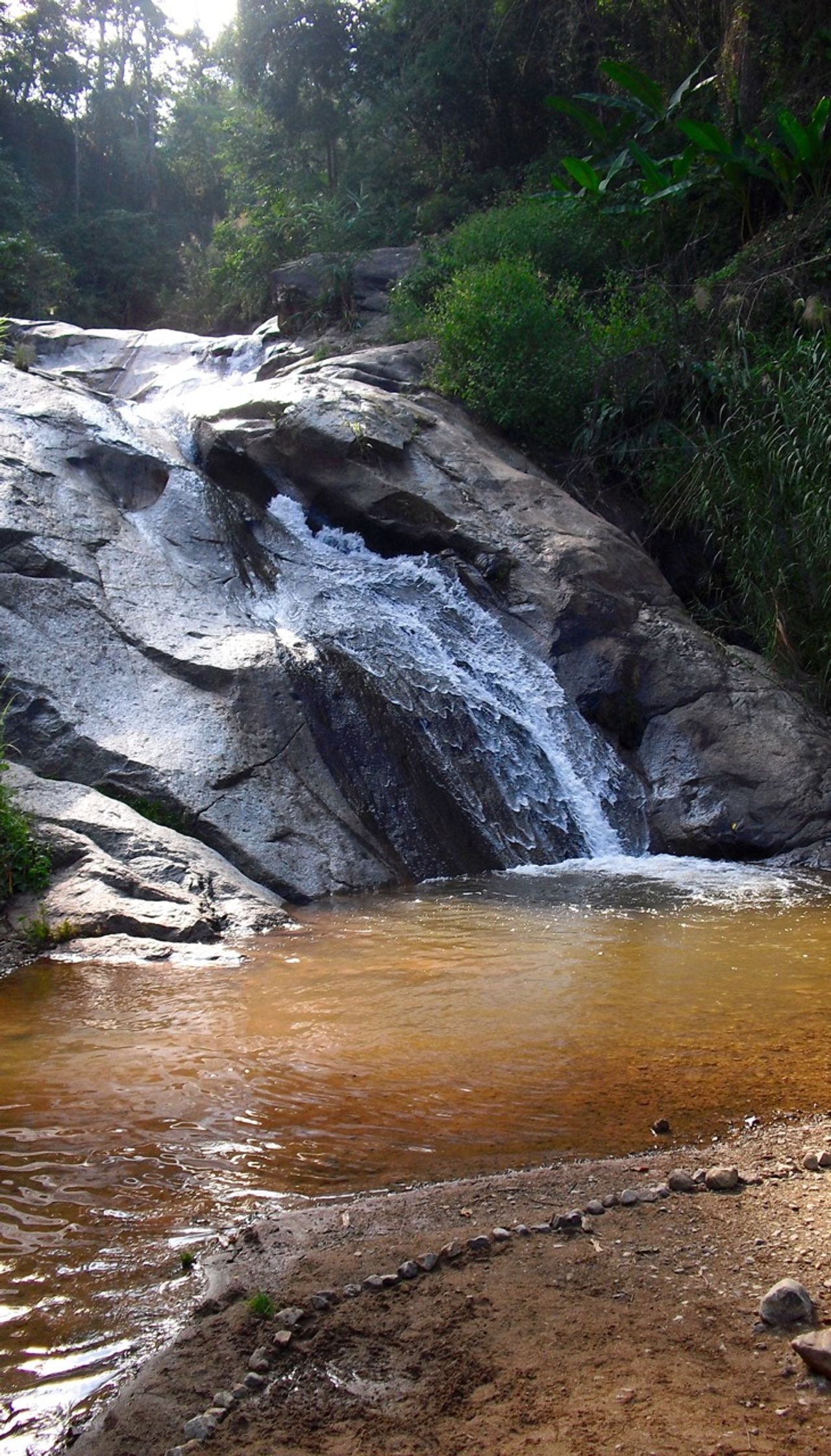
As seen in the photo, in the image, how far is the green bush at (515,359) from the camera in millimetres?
13133

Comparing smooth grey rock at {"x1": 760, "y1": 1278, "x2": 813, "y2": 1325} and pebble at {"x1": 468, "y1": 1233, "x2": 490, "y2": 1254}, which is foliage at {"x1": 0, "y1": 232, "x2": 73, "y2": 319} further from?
smooth grey rock at {"x1": 760, "y1": 1278, "x2": 813, "y2": 1325}

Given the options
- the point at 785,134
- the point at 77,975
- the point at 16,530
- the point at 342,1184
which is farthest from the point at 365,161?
the point at 342,1184

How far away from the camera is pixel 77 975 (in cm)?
545

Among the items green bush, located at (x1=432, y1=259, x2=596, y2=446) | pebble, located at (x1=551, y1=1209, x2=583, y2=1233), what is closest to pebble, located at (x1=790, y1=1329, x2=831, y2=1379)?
pebble, located at (x1=551, y1=1209, x2=583, y2=1233)

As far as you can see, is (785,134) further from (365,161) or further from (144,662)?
(365,161)

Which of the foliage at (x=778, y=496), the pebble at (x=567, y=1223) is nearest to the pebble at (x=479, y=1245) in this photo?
the pebble at (x=567, y=1223)

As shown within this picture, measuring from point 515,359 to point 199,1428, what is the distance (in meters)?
12.7

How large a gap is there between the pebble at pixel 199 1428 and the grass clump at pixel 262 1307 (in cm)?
31

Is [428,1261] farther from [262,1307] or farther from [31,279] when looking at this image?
[31,279]

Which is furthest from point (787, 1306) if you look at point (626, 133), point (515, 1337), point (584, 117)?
point (626, 133)

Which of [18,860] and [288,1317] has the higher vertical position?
[18,860]

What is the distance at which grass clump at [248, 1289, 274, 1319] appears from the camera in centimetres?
226

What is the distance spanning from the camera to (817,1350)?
74.1 inches

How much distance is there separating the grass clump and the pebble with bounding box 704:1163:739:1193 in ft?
3.71
